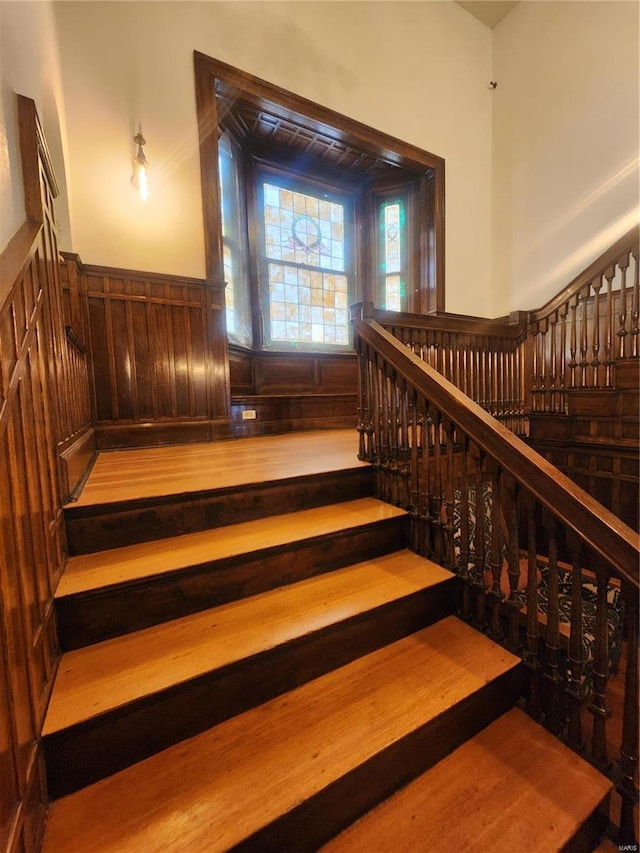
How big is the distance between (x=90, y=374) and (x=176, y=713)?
7.65 feet

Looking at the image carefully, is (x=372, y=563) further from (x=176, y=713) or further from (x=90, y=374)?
(x=90, y=374)

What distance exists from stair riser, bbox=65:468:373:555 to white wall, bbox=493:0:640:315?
359 centimetres

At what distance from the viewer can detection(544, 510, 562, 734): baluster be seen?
1.19 metres

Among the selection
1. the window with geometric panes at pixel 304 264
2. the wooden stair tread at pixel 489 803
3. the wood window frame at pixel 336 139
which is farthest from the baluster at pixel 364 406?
the window with geometric panes at pixel 304 264

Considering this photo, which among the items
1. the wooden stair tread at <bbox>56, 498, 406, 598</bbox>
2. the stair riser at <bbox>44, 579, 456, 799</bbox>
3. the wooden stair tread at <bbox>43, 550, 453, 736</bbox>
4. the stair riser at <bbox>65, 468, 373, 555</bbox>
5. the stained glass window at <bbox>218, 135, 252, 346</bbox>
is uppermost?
the stained glass window at <bbox>218, 135, 252, 346</bbox>

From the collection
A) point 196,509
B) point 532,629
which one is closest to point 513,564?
point 532,629

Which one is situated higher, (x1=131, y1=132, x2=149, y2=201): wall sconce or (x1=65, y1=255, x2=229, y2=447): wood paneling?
(x1=131, y1=132, x2=149, y2=201): wall sconce

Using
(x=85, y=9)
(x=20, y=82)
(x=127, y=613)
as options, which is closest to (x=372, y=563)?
(x=127, y=613)

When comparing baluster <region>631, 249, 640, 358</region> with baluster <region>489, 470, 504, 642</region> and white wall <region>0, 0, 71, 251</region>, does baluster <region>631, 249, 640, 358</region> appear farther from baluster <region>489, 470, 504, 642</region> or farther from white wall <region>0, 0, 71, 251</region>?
white wall <region>0, 0, 71, 251</region>

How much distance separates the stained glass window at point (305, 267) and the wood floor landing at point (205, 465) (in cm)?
229

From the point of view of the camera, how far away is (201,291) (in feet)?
9.90

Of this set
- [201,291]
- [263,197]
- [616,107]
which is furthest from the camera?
[263,197]

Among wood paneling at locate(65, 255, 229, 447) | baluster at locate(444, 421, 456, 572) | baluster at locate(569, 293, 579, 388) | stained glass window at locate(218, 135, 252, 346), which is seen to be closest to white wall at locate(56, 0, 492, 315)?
wood paneling at locate(65, 255, 229, 447)

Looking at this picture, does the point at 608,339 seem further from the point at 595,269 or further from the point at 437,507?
the point at 437,507
